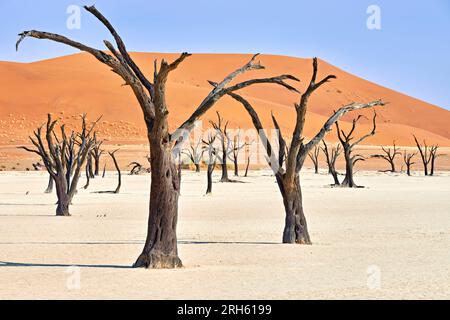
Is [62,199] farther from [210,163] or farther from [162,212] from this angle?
[210,163]

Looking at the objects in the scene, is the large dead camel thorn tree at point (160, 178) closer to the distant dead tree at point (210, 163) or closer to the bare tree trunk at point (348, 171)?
the distant dead tree at point (210, 163)

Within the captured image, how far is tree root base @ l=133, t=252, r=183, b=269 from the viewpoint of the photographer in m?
11.3

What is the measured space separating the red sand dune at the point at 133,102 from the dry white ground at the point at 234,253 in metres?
60.4

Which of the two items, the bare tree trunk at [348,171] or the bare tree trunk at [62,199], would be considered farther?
the bare tree trunk at [348,171]

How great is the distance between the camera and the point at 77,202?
26703 millimetres

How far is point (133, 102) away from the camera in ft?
328

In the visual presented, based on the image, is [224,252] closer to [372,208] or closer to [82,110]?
[372,208]

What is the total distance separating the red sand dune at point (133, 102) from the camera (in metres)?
92.5

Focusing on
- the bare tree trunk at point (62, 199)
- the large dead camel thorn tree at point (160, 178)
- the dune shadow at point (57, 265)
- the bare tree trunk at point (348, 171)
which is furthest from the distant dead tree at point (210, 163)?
the large dead camel thorn tree at point (160, 178)

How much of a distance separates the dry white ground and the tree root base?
0.21 m

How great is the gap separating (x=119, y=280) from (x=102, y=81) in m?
100

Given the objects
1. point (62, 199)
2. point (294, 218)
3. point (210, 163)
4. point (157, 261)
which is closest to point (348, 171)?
point (210, 163)

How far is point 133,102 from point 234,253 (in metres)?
87.7
